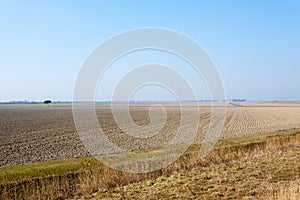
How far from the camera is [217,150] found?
19609 millimetres

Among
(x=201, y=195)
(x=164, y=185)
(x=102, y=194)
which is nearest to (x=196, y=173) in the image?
(x=164, y=185)

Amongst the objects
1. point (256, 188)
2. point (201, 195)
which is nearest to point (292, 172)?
point (256, 188)

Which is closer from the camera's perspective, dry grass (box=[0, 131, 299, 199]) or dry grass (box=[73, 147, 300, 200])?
dry grass (box=[73, 147, 300, 200])

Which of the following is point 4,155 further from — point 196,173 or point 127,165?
point 196,173

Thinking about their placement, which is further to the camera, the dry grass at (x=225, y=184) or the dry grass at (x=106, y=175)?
the dry grass at (x=106, y=175)

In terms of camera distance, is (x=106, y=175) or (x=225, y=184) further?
(x=106, y=175)

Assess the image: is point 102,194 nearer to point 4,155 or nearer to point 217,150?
point 217,150

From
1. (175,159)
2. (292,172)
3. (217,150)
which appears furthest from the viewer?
(217,150)

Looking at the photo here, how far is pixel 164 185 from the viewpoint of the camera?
11688 mm

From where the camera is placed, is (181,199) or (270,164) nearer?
(181,199)

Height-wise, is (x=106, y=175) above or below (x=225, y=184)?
below

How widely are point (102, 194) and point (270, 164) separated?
7500 millimetres

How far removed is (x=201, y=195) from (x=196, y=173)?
3.18 metres

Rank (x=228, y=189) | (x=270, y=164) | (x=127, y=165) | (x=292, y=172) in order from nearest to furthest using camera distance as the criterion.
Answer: (x=228, y=189) < (x=292, y=172) < (x=270, y=164) < (x=127, y=165)
